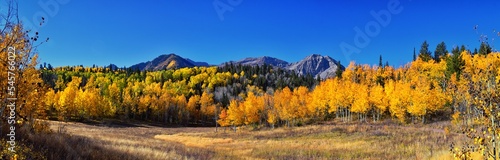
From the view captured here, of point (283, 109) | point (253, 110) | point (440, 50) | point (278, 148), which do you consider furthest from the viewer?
point (440, 50)

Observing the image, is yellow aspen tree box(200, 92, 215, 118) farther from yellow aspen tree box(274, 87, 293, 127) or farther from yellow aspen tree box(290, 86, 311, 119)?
yellow aspen tree box(290, 86, 311, 119)

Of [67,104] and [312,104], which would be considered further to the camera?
[312,104]

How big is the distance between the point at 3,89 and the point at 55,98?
→ 3775 inches

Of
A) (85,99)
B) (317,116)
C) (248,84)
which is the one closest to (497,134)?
(317,116)

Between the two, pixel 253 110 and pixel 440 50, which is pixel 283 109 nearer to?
pixel 253 110

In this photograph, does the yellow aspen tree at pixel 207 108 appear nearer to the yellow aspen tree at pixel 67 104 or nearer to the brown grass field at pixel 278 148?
the yellow aspen tree at pixel 67 104

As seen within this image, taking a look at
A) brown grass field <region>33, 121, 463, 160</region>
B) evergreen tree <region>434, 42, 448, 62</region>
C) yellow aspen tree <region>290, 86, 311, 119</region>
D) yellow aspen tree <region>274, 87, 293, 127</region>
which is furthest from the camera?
evergreen tree <region>434, 42, 448, 62</region>

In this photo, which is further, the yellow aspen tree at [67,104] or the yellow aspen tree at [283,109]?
the yellow aspen tree at [67,104]

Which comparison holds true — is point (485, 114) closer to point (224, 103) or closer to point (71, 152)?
point (71, 152)

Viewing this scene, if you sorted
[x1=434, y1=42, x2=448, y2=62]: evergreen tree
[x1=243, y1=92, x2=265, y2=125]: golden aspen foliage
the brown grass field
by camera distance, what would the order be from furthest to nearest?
1. [x1=434, y1=42, x2=448, y2=62]: evergreen tree
2. [x1=243, y1=92, x2=265, y2=125]: golden aspen foliage
3. the brown grass field

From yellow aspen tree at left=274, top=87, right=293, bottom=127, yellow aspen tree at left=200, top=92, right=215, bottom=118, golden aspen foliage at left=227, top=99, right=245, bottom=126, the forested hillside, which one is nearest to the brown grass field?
the forested hillside

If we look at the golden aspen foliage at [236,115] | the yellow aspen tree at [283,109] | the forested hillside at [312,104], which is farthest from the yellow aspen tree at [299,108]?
the golden aspen foliage at [236,115]

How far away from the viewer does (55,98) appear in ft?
302

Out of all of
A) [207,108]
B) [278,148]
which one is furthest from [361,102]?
[207,108]
